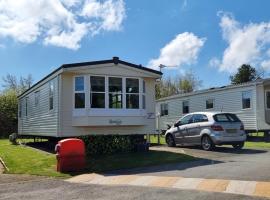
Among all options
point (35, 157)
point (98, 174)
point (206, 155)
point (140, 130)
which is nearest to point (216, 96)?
point (140, 130)

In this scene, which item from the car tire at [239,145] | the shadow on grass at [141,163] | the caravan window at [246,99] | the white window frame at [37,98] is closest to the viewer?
the shadow on grass at [141,163]

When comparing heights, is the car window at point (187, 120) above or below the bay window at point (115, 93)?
below

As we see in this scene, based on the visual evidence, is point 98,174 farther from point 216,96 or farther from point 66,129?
point 216,96

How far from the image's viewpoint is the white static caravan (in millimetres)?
18031

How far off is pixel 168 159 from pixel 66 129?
5236 millimetres

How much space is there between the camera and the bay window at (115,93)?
60.5 ft

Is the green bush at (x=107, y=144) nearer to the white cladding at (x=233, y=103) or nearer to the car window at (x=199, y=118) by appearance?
the car window at (x=199, y=118)

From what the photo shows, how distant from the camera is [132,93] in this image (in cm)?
1903

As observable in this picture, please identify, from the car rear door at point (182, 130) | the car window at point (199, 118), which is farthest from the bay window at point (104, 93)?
the car window at point (199, 118)

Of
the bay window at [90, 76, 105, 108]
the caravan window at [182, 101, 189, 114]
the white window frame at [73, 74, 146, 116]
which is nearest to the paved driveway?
the white window frame at [73, 74, 146, 116]

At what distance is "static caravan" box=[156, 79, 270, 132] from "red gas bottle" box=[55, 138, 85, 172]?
14.1 meters

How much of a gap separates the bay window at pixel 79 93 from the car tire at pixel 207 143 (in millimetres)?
5336

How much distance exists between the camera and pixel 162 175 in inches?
456

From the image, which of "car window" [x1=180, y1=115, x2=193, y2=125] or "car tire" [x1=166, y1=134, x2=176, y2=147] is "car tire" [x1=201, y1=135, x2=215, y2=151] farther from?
"car tire" [x1=166, y1=134, x2=176, y2=147]
